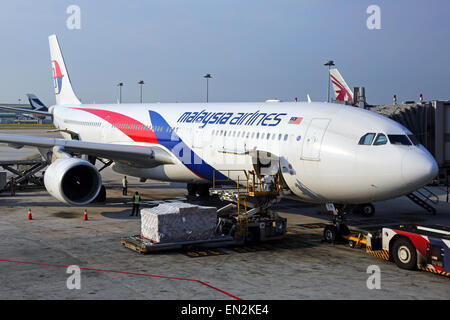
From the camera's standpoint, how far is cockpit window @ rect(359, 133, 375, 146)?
1576 centimetres

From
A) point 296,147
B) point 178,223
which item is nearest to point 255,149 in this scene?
point 296,147

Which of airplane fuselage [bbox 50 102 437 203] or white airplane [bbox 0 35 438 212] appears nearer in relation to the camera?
airplane fuselage [bbox 50 102 437 203]

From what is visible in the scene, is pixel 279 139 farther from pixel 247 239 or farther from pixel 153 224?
pixel 153 224

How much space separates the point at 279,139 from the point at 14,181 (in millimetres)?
18398

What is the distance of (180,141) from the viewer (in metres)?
22.7

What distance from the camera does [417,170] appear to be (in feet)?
48.2

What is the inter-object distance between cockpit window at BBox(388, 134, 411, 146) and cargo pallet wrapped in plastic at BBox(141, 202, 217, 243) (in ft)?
19.3

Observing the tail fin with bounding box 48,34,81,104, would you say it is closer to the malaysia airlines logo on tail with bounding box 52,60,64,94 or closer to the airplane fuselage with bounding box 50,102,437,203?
the malaysia airlines logo on tail with bounding box 52,60,64,94

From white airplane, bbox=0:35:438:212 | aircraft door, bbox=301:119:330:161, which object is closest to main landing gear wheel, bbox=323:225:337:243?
white airplane, bbox=0:35:438:212

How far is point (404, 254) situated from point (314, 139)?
14.7 feet

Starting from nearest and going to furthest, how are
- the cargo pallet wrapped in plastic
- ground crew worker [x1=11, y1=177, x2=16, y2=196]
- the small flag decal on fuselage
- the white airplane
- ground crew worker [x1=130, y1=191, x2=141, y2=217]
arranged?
the white airplane → the cargo pallet wrapped in plastic → the small flag decal on fuselage → ground crew worker [x1=130, y1=191, x2=141, y2=217] → ground crew worker [x1=11, y1=177, x2=16, y2=196]
